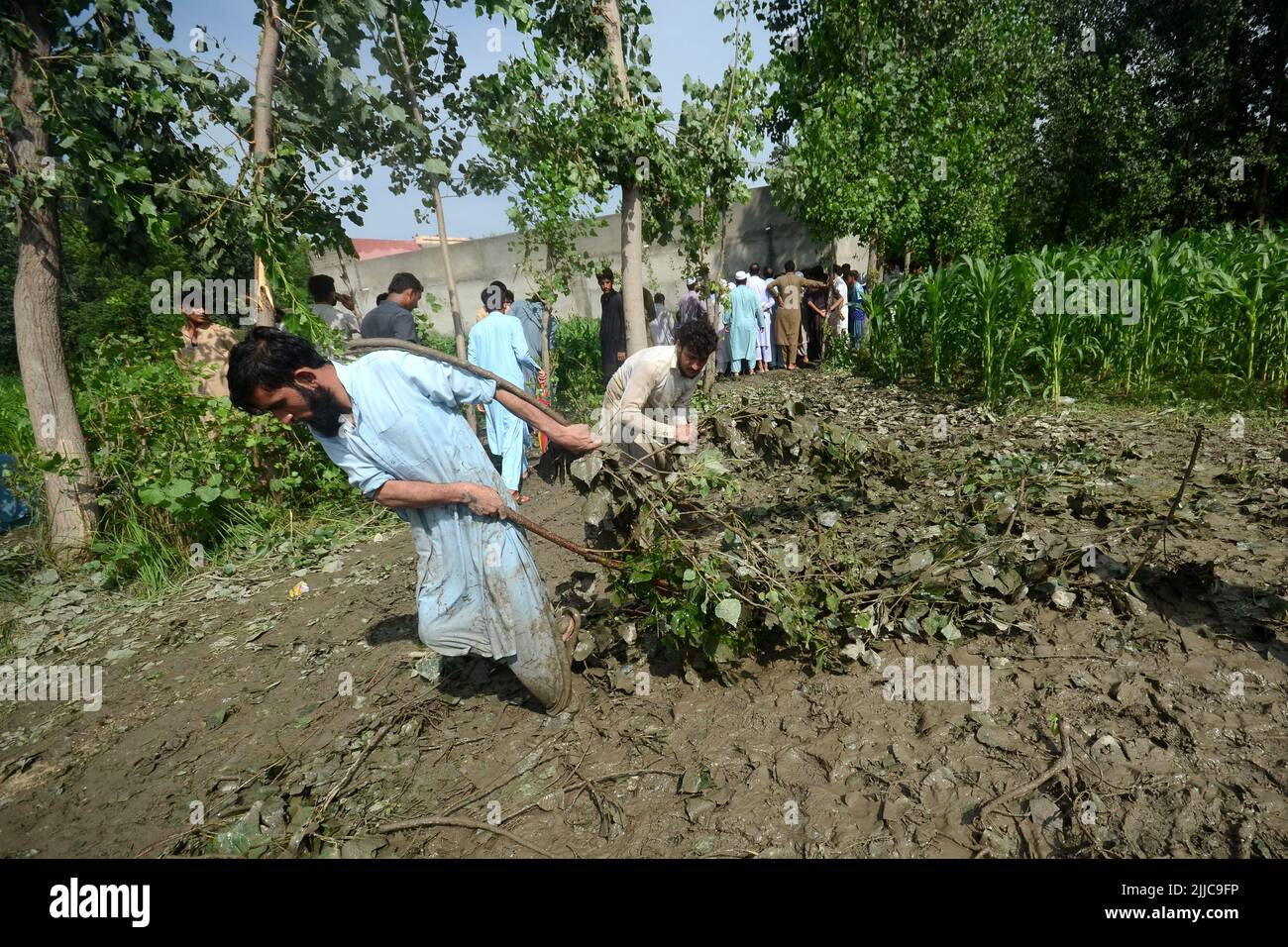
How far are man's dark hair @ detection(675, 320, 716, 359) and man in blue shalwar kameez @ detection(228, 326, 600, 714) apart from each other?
107 cm

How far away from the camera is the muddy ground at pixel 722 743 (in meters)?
2.33

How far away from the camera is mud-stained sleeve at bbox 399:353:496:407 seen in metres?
2.62

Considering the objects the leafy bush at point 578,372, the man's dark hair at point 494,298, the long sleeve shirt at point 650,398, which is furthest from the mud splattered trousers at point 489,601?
the leafy bush at point 578,372

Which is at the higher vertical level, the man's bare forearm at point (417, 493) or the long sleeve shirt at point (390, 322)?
the long sleeve shirt at point (390, 322)

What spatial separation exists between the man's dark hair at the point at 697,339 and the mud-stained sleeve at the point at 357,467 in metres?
1.82

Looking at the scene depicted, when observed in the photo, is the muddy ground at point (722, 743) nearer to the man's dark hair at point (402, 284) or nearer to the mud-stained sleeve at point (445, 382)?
the mud-stained sleeve at point (445, 382)

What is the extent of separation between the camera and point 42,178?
15.2ft

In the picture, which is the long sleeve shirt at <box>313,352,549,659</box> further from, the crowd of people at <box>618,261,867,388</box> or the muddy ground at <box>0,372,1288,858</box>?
the crowd of people at <box>618,261,867,388</box>

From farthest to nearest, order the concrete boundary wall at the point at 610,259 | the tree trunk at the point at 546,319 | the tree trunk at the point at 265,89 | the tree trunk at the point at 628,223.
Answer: the concrete boundary wall at the point at 610,259 < the tree trunk at the point at 546,319 < the tree trunk at the point at 628,223 < the tree trunk at the point at 265,89

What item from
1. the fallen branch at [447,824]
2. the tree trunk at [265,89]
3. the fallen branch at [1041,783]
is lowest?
the fallen branch at [447,824]

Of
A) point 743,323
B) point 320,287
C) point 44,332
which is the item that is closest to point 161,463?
point 44,332

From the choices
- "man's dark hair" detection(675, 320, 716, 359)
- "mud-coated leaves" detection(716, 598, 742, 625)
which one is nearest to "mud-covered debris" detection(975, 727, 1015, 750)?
"mud-coated leaves" detection(716, 598, 742, 625)
